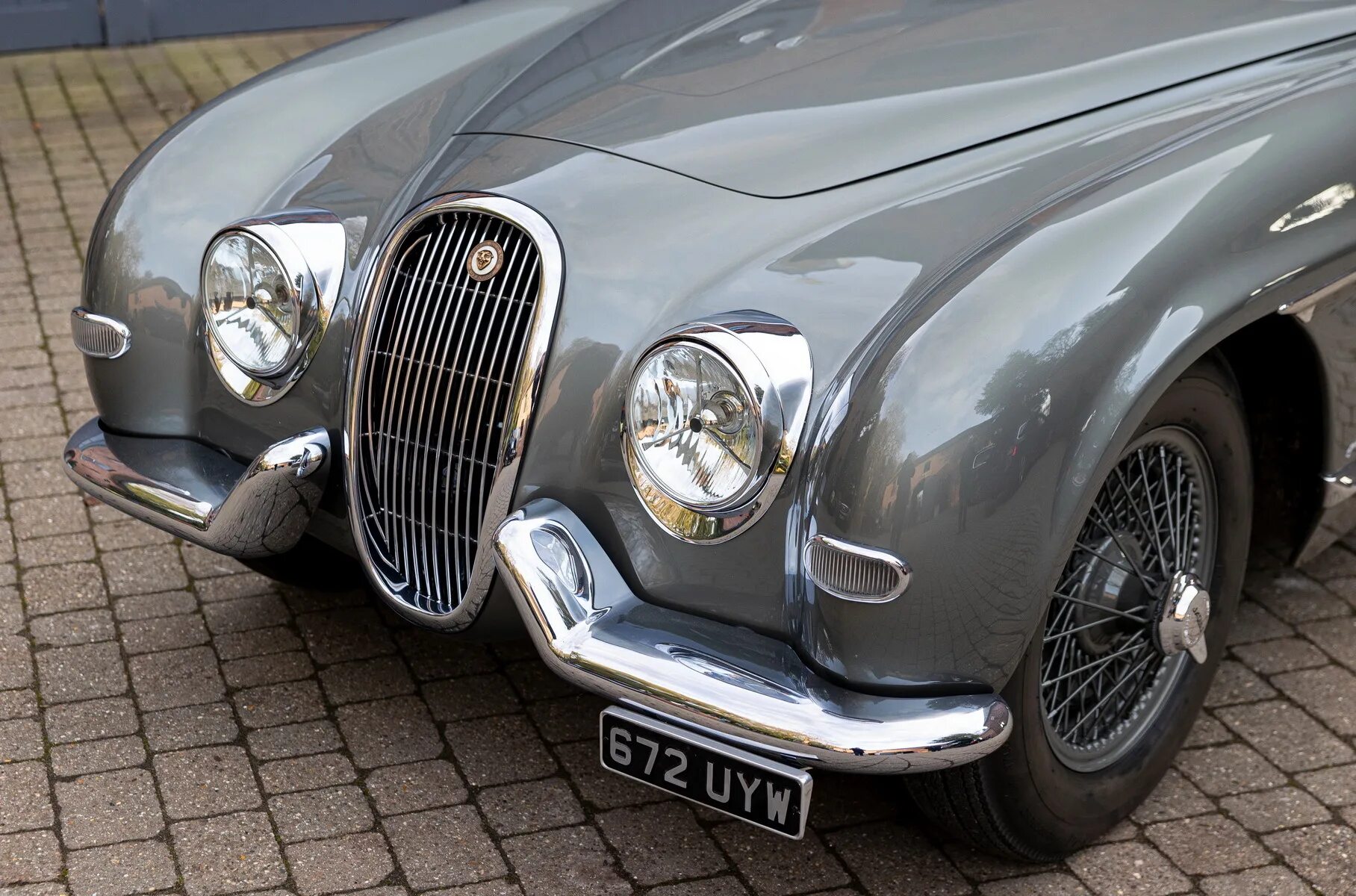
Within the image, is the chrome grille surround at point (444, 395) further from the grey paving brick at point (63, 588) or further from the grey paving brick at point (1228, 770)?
the grey paving brick at point (1228, 770)

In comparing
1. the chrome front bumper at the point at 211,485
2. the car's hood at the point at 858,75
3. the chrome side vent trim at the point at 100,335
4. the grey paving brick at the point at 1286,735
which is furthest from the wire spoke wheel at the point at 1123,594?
the chrome side vent trim at the point at 100,335

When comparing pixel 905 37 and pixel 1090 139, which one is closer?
pixel 1090 139

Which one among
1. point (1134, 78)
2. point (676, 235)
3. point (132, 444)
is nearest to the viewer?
point (676, 235)

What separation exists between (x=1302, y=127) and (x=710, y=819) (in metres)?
1.59

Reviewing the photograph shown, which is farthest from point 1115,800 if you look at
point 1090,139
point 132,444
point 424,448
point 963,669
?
point 132,444

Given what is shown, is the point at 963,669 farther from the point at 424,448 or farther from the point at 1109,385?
the point at 424,448

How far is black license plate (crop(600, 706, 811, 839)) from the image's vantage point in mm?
2133

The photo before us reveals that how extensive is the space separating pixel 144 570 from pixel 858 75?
2.02m

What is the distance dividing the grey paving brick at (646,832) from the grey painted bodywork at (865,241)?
0.43 metres

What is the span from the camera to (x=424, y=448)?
8.31ft

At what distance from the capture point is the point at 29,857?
2.58 metres

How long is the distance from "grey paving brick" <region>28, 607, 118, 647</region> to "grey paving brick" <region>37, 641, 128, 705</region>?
3 centimetres

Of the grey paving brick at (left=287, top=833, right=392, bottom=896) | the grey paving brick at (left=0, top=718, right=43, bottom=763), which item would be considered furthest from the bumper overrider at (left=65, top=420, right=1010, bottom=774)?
the grey paving brick at (left=0, top=718, right=43, bottom=763)

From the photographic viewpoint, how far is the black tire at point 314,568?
3223 millimetres
